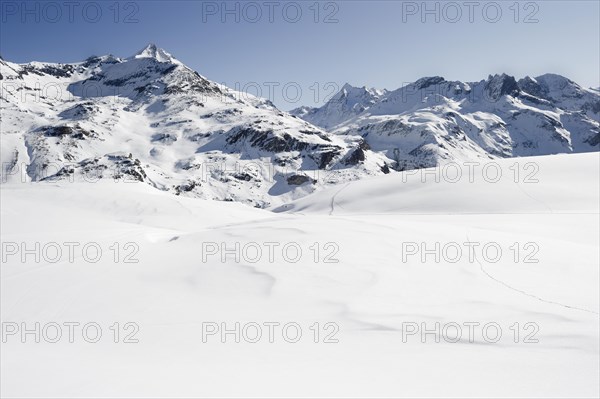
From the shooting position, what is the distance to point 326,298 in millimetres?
5836

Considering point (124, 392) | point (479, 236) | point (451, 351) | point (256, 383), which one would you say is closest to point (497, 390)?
point (451, 351)

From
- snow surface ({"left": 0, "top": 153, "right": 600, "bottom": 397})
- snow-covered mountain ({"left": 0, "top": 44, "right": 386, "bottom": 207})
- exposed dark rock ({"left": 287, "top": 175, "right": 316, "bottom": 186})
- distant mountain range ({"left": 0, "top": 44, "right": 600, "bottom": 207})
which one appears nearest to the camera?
snow surface ({"left": 0, "top": 153, "right": 600, "bottom": 397})

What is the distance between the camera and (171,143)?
121875 millimetres

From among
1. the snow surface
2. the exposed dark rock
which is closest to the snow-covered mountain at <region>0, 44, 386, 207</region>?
the exposed dark rock

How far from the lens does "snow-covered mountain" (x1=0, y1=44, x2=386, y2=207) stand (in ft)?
292

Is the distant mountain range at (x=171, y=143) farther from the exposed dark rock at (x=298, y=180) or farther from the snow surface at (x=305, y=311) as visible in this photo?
the snow surface at (x=305, y=311)

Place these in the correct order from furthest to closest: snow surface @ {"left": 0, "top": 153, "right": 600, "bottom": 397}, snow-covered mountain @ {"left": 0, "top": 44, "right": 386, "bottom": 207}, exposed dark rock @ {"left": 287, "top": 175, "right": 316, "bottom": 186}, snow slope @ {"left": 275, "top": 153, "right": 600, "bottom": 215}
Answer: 1. exposed dark rock @ {"left": 287, "top": 175, "right": 316, "bottom": 186}
2. snow-covered mountain @ {"left": 0, "top": 44, "right": 386, "bottom": 207}
3. snow slope @ {"left": 275, "top": 153, "right": 600, "bottom": 215}
4. snow surface @ {"left": 0, "top": 153, "right": 600, "bottom": 397}

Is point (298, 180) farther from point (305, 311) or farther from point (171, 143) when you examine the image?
point (305, 311)

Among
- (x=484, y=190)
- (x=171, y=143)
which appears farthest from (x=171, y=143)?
(x=484, y=190)

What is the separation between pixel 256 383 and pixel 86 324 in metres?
2.90

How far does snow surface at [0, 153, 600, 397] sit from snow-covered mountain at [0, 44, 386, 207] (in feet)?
257

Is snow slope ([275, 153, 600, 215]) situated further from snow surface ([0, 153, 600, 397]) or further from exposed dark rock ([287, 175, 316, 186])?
exposed dark rock ([287, 175, 316, 186])

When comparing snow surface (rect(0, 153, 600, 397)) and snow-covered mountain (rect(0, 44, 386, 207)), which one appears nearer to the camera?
snow surface (rect(0, 153, 600, 397))

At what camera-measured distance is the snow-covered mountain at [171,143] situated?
292ft
